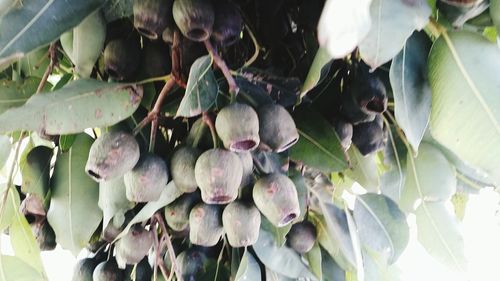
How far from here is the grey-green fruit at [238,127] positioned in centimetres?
44

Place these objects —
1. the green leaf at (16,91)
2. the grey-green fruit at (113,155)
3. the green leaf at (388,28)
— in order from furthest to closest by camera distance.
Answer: the green leaf at (16,91) → the grey-green fruit at (113,155) → the green leaf at (388,28)

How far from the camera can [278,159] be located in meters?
0.55

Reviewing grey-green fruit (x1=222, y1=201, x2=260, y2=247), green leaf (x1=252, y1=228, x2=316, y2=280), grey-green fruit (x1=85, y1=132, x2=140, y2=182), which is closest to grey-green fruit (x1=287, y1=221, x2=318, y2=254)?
green leaf (x1=252, y1=228, x2=316, y2=280)

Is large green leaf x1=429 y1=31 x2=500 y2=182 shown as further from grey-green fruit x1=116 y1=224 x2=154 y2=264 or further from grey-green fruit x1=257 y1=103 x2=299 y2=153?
grey-green fruit x1=116 y1=224 x2=154 y2=264

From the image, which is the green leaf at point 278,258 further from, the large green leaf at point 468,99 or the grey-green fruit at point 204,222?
the large green leaf at point 468,99

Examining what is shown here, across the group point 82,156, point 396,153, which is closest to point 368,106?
point 396,153

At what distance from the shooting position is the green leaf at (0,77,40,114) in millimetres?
562

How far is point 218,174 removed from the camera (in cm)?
45

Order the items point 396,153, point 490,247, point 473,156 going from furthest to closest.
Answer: point 490,247, point 396,153, point 473,156

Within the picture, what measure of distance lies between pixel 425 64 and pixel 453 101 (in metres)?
0.05

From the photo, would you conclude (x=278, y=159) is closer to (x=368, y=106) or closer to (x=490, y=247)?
(x=368, y=106)

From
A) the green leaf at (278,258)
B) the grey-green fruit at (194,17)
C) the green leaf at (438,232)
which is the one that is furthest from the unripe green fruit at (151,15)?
the green leaf at (438,232)

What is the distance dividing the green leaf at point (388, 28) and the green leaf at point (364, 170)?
0.26m

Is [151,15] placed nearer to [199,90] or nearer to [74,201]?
[199,90]
